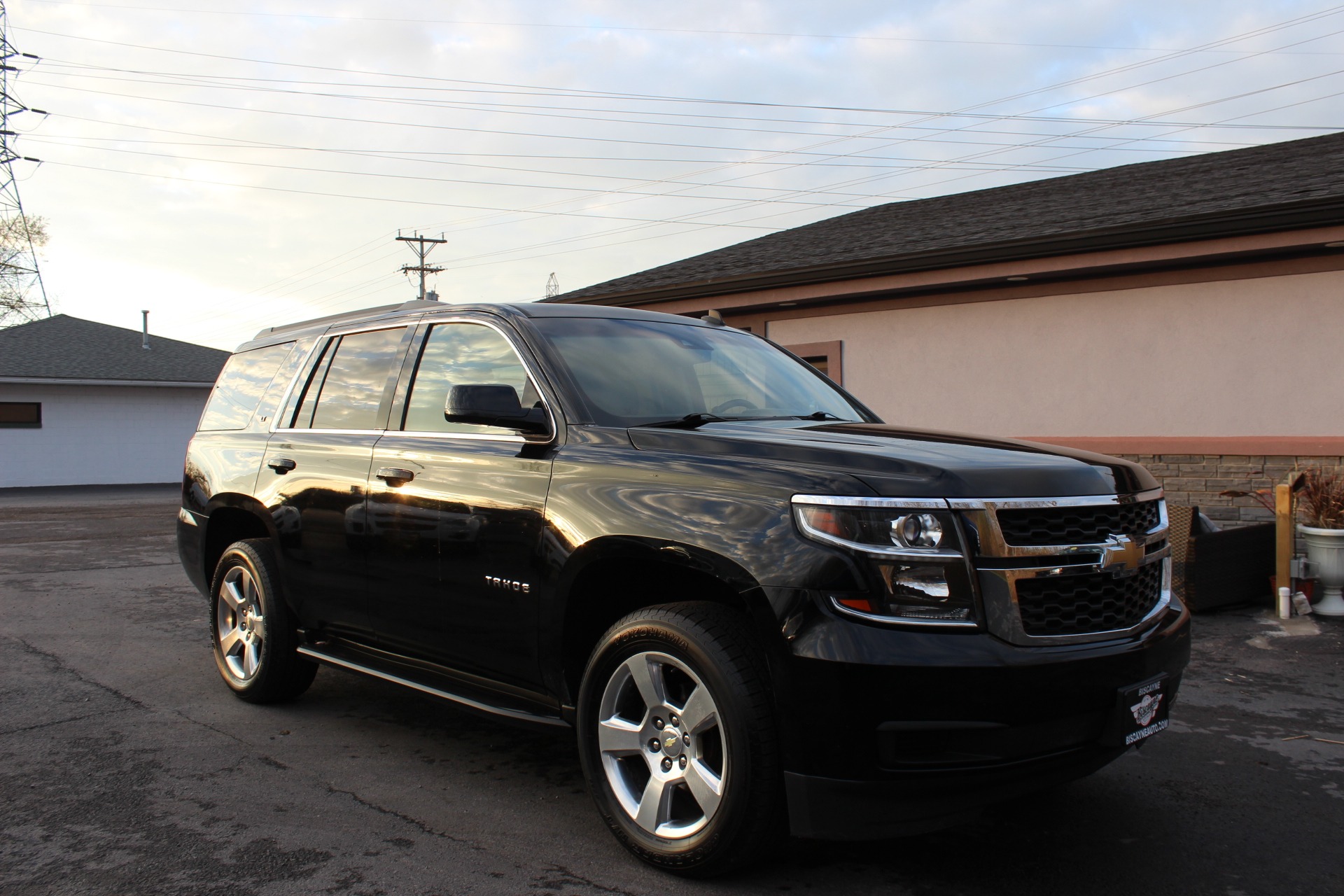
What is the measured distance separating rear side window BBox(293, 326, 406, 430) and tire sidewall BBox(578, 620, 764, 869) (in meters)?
1.89

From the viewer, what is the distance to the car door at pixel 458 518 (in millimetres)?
3930

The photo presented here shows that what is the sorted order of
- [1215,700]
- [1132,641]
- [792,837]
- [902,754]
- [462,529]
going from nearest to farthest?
[902,754], [1132,641], [792,837], [462,529], [1215,700]

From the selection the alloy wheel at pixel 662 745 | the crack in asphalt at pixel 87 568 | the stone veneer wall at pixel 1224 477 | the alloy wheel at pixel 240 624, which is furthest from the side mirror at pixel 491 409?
the crack in asphalt at pixel 87 568

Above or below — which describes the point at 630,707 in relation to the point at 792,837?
above

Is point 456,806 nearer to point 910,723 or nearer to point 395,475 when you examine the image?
point 395,475

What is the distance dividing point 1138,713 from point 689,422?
1.82 m

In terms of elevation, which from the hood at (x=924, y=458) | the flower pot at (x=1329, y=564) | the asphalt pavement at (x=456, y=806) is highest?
the hood at (x=924, y=458)

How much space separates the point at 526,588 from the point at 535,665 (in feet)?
0.93

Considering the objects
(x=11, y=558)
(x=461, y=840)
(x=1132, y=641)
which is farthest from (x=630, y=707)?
(x=11, y=558)

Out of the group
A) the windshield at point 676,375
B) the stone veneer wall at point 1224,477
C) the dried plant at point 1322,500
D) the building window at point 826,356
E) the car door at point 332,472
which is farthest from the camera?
the building window at point 826,356

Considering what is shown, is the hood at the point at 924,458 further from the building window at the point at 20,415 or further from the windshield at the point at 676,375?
the building window at the point at 20,415

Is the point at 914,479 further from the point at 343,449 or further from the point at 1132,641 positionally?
the point at 343,449

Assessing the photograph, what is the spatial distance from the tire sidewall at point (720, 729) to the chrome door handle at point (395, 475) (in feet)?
4.36

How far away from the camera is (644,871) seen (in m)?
3.46
